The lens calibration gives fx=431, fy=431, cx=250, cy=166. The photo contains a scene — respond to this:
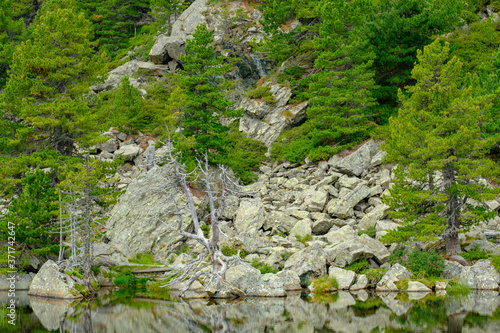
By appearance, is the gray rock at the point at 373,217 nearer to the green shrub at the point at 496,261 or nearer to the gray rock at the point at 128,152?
the green shrub at the point at 496,261

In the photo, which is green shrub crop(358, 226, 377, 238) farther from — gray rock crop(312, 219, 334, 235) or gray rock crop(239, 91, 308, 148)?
gray rock crop(239, 91, 308, 148)

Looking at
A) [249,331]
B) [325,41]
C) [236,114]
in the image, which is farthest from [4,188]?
[325,41]

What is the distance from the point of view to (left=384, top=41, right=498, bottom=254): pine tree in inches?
819

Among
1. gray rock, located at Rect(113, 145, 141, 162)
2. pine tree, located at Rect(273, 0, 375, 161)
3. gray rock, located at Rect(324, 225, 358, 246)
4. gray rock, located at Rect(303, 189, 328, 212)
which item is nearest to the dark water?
gray rock, located at Rect(324, 225, 358, 246)

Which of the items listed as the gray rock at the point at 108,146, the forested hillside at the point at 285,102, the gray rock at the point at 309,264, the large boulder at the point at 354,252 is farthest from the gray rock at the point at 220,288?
the gray rock at the point at 108,146

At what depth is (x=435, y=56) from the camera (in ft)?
75.1

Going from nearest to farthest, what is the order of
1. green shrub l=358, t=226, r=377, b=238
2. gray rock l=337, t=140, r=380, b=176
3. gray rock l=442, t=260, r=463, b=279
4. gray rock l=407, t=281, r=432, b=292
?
gray rock l=407, t=281, r=432, b=292
gray rock l=442, t=260, r=463, b=279
green shrub l=358, t=226, r=377, b=238
gray rock l=337, t=140, r=380, b=176

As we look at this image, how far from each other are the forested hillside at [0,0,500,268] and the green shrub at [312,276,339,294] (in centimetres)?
383

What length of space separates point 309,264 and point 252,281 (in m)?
3.00

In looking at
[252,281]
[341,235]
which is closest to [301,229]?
[341,235]

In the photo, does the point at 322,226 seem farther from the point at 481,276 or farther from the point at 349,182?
the point at 481,276

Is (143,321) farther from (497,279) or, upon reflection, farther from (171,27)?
(171,27)

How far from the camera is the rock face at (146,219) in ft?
89.1

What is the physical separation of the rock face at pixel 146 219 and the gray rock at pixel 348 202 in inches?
357
